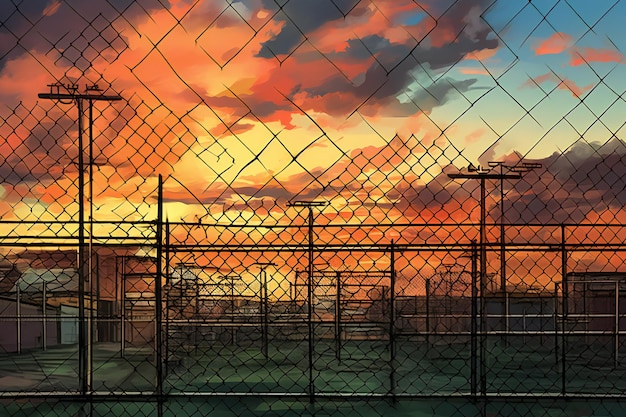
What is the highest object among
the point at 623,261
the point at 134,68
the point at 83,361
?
the point at 134,68

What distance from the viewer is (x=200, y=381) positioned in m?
9.55

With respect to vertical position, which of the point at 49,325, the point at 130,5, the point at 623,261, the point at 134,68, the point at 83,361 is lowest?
the point at 49,325

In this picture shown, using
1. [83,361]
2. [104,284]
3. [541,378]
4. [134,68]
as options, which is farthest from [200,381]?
[104,284]

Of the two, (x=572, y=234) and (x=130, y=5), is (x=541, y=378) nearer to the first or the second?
(x=572, y=234)

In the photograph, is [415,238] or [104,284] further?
[104,284]

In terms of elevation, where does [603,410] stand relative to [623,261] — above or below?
below

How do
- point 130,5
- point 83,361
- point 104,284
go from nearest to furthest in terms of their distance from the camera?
point 130,5 < point 83,361 < point 104,284

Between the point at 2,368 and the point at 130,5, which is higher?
the point at 130,5

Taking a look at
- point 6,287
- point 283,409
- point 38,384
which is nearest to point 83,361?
point 283,409

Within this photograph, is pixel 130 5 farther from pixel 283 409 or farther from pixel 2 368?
pixel 2 368

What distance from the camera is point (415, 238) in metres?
3.30

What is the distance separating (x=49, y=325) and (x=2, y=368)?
6226 mm

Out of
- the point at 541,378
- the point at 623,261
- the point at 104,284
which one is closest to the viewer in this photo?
the point at 623,261

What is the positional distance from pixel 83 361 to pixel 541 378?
5974mm
